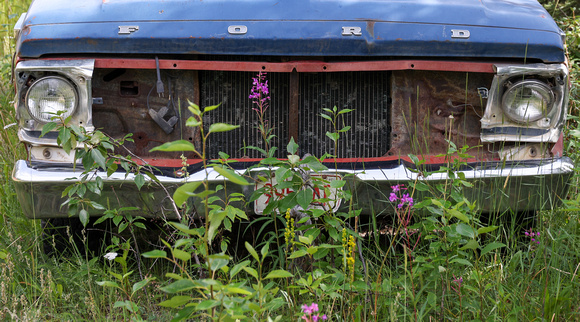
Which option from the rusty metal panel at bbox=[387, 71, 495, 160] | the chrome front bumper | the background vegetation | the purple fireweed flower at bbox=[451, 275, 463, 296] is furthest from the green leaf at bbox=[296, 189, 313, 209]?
the rusty metal panel at bbox=[387, 71, 495, 160]

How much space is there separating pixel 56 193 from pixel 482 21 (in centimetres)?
202

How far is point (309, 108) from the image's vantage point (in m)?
2.74

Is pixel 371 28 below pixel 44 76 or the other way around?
the other way around

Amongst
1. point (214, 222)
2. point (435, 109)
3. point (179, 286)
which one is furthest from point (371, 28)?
point (179, 286)

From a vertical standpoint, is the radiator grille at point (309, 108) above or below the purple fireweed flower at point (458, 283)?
above

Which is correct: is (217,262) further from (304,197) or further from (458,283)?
(458,283)

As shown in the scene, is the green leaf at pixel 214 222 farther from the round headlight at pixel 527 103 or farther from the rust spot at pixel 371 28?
the round headlight at pixel 527 103

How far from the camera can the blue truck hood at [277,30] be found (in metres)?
2.48

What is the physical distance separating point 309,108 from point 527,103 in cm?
99

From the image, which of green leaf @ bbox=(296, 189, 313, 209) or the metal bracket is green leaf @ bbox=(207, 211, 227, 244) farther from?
the metal bracket

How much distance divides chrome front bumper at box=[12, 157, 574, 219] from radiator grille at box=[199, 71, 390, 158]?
0.33 metres

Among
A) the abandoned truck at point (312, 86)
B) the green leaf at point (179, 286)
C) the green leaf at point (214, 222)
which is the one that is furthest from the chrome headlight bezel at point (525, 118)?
the green leaf at point (179, 286)

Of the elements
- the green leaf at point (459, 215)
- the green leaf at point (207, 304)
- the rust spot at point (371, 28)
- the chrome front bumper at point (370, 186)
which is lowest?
the chrome front bumper at point (370, 186)

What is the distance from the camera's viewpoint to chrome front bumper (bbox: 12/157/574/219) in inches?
94.3
